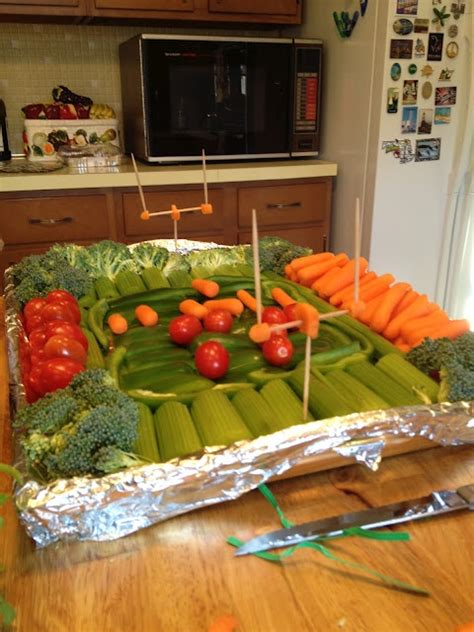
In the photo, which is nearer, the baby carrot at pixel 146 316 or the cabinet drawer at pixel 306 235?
the baby carrot at pixel 146 316

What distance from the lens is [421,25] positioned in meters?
2.56

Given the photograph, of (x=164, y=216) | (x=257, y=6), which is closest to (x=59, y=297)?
(x=164, y=216)

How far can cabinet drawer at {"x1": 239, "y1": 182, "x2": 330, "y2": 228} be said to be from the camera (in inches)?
115

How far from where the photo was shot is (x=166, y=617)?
68cm

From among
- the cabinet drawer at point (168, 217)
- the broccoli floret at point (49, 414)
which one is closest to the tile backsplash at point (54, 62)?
the cabinet drawer at point (168, 217)

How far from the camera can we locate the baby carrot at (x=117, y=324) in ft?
4.45

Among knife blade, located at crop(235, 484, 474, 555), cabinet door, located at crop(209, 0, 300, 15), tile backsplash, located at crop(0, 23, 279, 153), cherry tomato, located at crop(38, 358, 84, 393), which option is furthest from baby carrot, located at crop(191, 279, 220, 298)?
tile backsplash, located at crop(0, 23, 279, 153)

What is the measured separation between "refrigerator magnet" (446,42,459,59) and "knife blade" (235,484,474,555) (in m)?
2.41

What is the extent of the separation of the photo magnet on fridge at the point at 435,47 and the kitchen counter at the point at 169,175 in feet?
2.16

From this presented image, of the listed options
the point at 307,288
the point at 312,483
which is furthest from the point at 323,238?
the point at 312,483

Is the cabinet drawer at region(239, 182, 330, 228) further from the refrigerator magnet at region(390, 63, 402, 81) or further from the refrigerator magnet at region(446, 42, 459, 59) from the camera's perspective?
the refrigerator magnet at region(446, 42, 459, 59)

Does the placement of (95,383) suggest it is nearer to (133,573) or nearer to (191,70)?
(133,573)

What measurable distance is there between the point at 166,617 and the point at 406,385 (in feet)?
1.93

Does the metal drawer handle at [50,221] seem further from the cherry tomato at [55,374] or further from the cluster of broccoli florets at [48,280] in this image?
the cherry tomato at [55,374]
